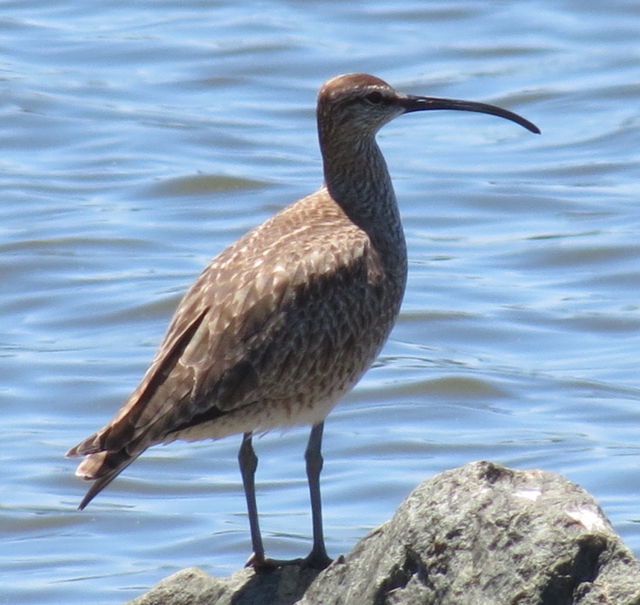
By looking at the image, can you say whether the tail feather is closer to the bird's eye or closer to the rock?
the rock

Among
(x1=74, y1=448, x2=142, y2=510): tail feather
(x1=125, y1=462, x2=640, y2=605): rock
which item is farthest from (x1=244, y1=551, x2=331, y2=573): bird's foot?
(x1=125, y1=462, x2=640, y2=605): rock

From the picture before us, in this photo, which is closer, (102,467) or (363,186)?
(102,467)

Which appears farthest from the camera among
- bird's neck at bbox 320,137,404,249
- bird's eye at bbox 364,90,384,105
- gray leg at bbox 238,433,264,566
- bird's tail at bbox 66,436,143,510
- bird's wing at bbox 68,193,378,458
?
bird's eye at bbox 364,90,384,105

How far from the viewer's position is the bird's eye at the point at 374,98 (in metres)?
9.28

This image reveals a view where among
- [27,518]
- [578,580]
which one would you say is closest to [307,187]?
[27,518]

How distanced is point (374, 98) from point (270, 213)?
26.4 feet

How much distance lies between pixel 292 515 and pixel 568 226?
575cm

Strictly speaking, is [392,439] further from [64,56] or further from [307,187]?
[64,56]

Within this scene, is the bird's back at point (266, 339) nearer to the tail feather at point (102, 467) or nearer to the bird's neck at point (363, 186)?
the tail feather at point (102, 467)

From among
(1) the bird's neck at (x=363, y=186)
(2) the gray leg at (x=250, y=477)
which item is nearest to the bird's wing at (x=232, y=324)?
(1) the bird's neck at (x=363, y=186)

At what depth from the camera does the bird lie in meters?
7.99

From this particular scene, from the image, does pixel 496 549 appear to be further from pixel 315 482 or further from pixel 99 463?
pixel 315 482

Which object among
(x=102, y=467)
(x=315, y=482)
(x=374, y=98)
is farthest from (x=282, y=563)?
(x=374, y=98)

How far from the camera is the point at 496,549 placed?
649 centimetres
